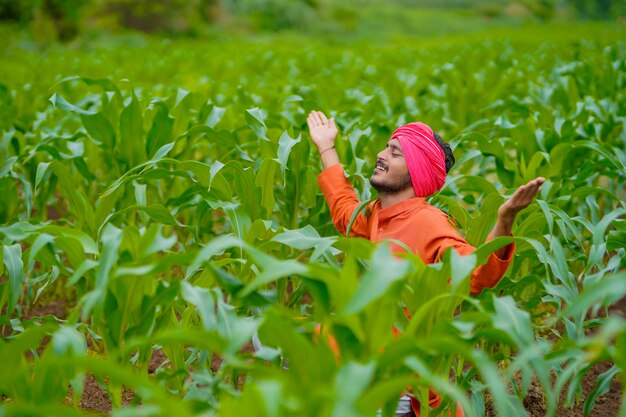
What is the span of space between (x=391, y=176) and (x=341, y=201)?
1.02 feet

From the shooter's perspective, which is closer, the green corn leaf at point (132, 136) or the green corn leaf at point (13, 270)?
the green corn leaf at point (13, 270)

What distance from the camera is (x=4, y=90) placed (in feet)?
16.3

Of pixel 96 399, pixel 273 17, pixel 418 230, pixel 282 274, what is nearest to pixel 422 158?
pixel 418 230

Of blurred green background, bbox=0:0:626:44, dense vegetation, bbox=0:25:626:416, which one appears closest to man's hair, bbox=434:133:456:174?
dense vegetation, bbox=0:25:626:416

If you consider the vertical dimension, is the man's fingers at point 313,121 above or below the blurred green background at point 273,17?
above

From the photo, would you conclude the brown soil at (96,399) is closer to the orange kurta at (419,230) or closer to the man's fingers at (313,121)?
the orange kurta at (419,230)

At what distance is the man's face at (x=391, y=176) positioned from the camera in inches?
104

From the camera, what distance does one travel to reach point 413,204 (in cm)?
259

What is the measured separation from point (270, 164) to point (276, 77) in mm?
6451

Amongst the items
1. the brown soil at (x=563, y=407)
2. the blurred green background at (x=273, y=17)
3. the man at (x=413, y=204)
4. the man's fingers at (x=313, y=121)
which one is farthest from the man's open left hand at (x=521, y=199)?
the blurred green background at (x=273, y=17)

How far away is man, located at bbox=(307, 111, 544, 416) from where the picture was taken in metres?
2.25

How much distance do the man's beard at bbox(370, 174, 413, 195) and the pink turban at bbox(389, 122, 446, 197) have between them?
0.02 metres

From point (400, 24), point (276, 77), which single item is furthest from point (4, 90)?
point (400, 24)

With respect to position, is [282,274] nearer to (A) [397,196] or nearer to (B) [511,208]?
(B) [511,208]
